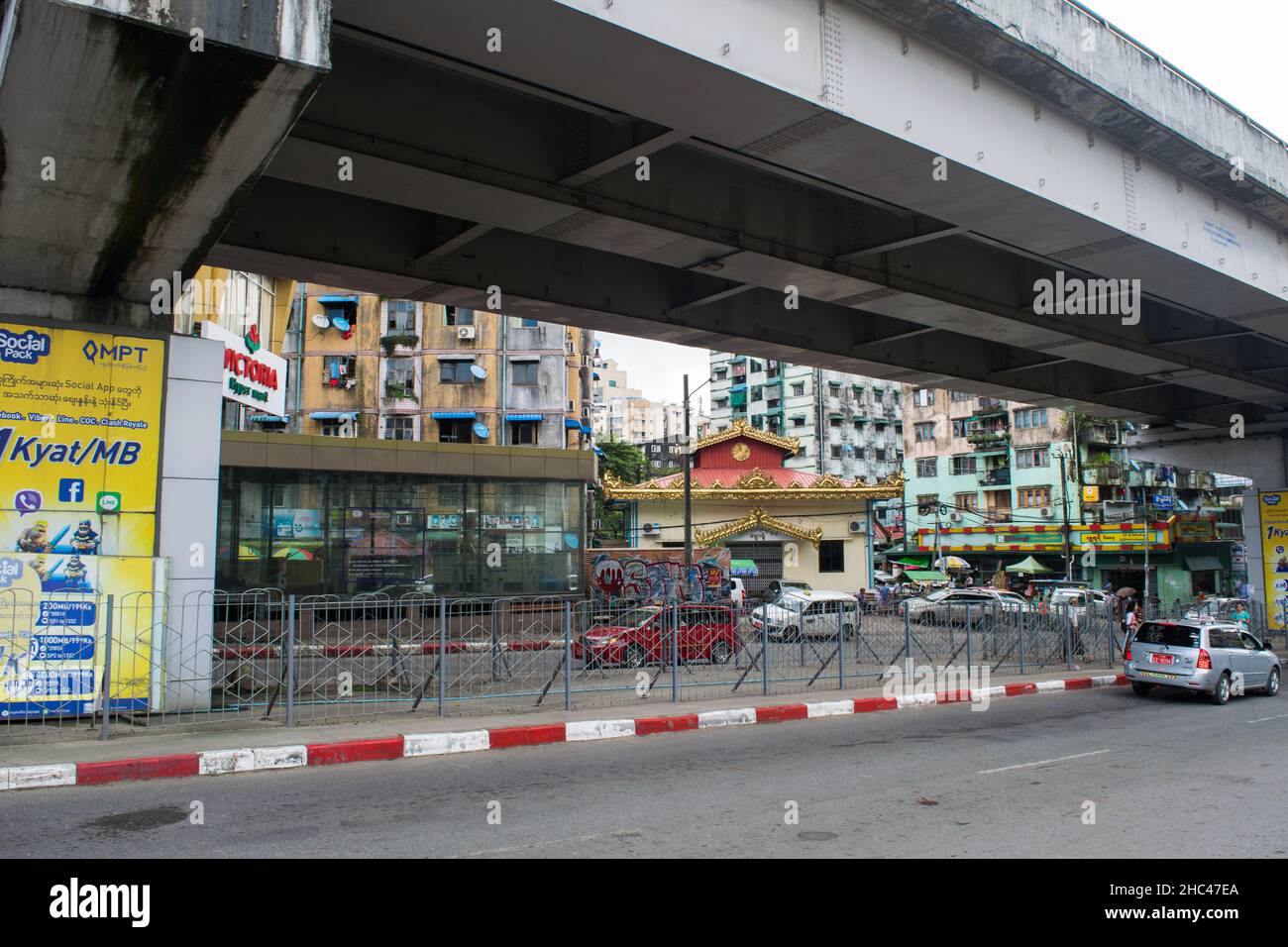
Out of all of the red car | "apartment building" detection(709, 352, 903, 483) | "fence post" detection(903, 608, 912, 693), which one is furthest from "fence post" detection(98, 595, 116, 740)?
"apartment building" detection(709, 352, 903, 483)

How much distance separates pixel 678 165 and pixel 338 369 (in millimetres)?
39661

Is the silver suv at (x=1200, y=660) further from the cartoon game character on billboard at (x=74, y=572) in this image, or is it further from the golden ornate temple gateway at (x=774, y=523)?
the golden ornate temple gateway at (x=774, y=523)

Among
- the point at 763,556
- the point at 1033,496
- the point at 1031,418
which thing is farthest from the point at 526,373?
the point at 1033,496

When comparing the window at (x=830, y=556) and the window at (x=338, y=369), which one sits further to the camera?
the window at (x=338, y=369)

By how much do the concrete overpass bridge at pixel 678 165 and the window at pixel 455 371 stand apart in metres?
32.5

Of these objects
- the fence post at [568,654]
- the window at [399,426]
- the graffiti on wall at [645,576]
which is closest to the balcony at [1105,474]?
the graffiti on wall at [645,576]

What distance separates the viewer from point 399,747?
1018 cm

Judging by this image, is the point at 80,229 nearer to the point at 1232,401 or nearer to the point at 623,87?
the point at 623,87

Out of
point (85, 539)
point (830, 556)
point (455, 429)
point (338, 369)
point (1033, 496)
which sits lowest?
point (830, 556)

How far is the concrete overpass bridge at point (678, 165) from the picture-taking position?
7.93 metres

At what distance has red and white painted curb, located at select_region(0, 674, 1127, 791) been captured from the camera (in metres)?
8.52

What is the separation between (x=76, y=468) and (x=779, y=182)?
941cm

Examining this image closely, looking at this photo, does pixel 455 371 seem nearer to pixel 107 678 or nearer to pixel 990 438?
pixel 990 438
